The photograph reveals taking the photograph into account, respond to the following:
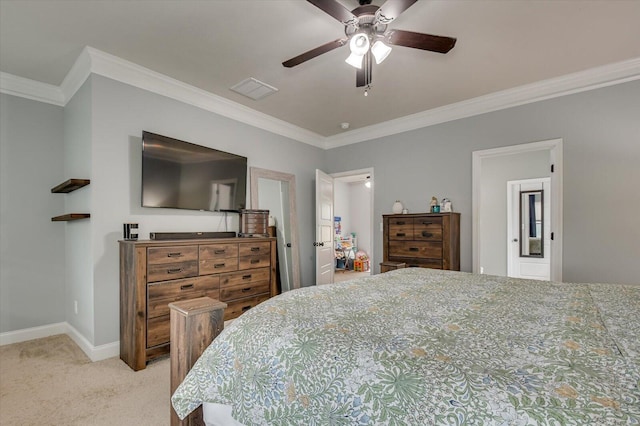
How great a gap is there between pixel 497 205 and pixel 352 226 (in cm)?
374

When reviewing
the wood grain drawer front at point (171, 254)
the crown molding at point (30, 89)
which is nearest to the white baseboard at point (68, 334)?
the wood grain drawer front at point (171, 254)

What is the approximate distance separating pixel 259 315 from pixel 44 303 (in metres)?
3.45

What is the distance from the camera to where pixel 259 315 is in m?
1.21

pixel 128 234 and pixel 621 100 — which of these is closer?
pixel 128 234

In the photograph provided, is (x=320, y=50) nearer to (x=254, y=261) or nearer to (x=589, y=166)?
(x=254, y=261)

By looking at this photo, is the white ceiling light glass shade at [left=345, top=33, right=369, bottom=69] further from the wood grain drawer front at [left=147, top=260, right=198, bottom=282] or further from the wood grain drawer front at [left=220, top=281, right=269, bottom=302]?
the wood grain drawer front at [left=220, top=281, right=269, bottom=302]

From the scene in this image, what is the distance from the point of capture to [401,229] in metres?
3.99

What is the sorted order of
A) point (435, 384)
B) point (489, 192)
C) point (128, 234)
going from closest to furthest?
point (435, 384) → point (128, 234) → point (489, 192)

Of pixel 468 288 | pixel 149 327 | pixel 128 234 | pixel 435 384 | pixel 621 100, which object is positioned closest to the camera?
pixel 435 384

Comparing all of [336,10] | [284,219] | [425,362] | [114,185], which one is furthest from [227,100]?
[425,362]

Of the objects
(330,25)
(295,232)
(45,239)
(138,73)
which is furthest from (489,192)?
(45,239)

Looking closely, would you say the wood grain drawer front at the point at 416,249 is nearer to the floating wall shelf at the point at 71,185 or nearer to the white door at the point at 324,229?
the white door at the point at 324,229

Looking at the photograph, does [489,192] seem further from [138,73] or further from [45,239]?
[45,239]

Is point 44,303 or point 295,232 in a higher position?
point 295,232
